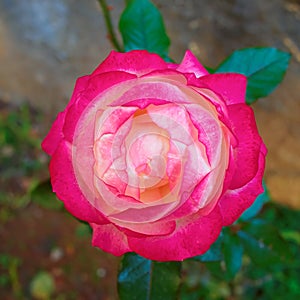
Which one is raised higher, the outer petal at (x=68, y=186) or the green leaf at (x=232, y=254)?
the outer petal at (x=68, y=186)

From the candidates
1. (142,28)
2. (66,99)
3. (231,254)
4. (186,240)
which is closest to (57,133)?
(186,240)

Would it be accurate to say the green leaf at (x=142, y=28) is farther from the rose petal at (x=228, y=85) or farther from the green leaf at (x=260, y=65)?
the rose petal at (x=228, y=85)

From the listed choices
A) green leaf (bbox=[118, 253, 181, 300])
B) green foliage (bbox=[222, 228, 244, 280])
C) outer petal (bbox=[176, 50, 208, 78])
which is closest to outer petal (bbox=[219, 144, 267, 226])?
outer petal (bbox=[176, 50, 208, 78])

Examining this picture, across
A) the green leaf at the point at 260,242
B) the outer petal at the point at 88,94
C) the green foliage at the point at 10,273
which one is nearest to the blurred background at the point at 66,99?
the green foliage at the point at 10,273

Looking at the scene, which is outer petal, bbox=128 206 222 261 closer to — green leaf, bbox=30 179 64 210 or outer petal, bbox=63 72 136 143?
outer petal, bbox=63 72 136 143

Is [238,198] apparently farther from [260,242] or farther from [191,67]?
[260,242]

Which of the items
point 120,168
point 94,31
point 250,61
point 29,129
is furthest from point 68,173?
point 29,129
